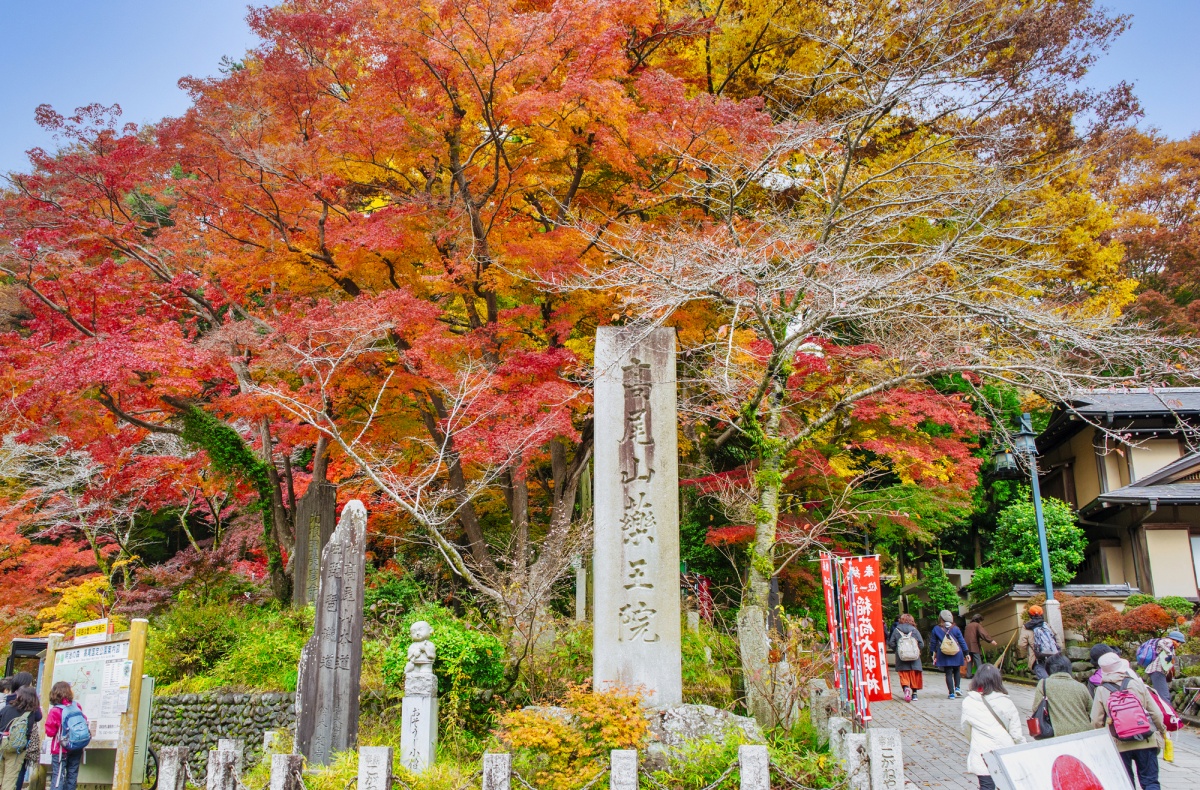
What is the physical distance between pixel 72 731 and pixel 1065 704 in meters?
10.6

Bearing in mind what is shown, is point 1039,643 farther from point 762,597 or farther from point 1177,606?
point 1177,606

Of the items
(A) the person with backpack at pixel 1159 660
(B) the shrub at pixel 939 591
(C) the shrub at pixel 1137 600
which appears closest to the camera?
(A) the person with backpack at pixel 1159 660

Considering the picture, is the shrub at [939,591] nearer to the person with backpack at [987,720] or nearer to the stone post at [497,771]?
the person with backpack at [987,720]

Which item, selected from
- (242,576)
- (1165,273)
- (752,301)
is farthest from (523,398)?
(1165,273)

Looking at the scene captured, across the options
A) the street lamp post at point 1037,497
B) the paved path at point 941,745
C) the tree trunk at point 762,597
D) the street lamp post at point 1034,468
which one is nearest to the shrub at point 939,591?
the street lamp post at point 1037,497

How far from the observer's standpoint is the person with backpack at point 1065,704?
24.8 feet

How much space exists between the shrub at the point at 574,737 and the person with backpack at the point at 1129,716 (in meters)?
4.36

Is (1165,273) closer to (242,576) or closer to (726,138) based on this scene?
(726,138)

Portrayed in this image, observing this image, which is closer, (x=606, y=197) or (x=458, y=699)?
(x=458, y=699)

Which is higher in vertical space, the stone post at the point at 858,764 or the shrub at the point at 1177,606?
the shrub at the point at 1177,606

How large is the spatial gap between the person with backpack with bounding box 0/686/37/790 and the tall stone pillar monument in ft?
21.4

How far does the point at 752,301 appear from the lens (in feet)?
31.1

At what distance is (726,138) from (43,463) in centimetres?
2048

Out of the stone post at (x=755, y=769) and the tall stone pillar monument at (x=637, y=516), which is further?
the tall stone pillar monument at (x=637, y=516)
